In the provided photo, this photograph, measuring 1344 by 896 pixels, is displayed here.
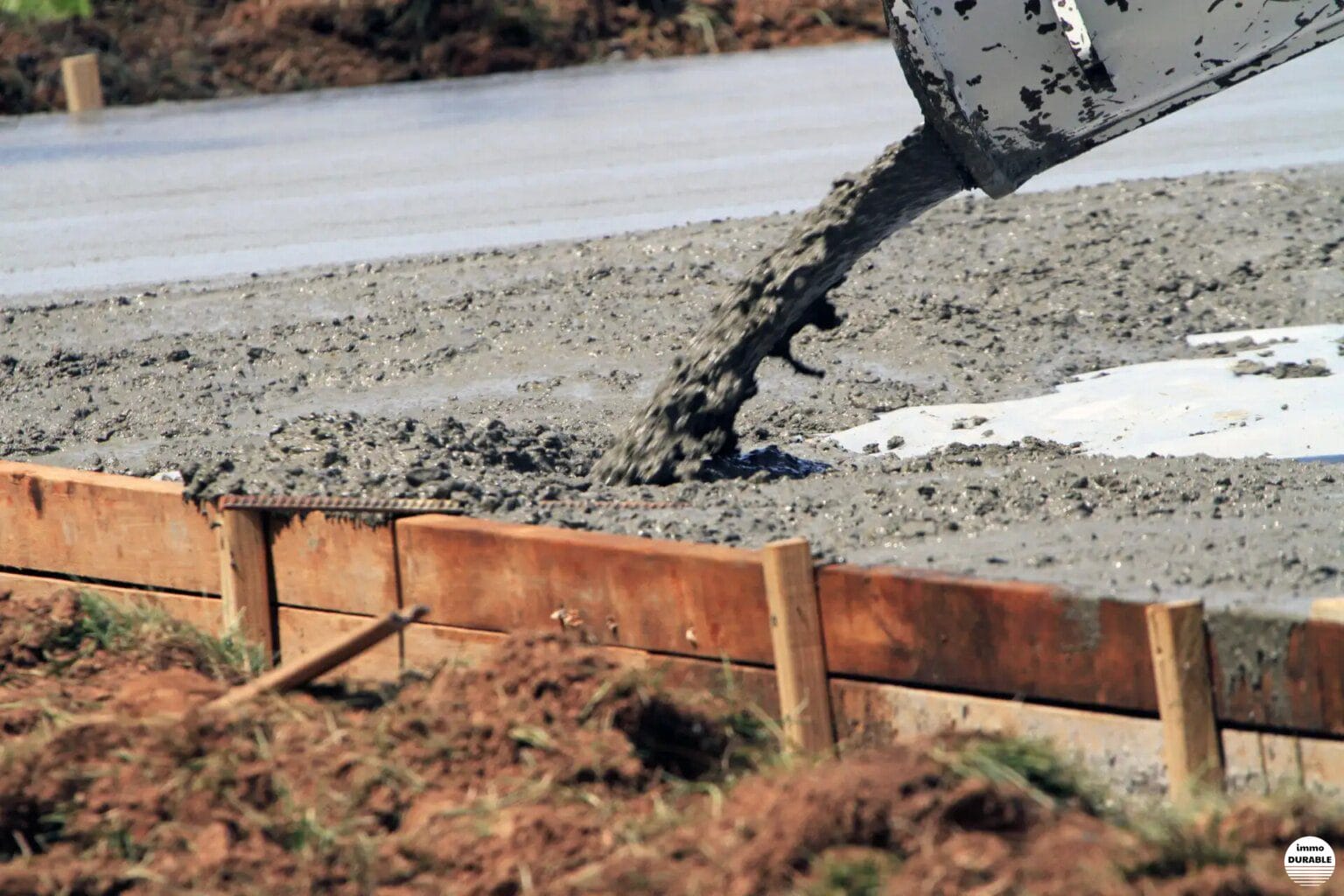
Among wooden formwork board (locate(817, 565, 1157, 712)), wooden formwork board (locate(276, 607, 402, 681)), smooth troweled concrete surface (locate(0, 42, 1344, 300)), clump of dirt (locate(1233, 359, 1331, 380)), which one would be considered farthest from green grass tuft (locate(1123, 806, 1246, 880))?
smooth troweled concrete surface (locate(0, 42, 1344, 300))

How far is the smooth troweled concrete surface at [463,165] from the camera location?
776cm

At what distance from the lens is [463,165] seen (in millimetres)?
9023

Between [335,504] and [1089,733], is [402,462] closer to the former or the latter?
[335,504]

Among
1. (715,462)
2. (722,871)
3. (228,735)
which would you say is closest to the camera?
(722,871)

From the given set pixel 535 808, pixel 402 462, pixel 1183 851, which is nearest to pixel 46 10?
pixel 402 462

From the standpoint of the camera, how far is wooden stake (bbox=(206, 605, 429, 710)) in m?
3.27

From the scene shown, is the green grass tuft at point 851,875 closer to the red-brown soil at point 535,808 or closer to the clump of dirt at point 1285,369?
the red-brown soil at point 535,808

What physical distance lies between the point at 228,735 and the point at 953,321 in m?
4.02

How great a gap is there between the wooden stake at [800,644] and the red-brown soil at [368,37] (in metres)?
11.7

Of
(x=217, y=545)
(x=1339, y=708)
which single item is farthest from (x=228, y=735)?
(x=1339, y=708)

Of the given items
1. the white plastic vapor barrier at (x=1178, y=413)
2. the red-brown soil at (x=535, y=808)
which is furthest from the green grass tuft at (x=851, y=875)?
the white plastic vapor barrier at (x=1178, y=413)

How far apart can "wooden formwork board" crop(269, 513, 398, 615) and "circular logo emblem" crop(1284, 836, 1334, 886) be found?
204 centimetres

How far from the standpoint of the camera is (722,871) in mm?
2566

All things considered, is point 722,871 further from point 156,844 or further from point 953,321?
point 953,321
